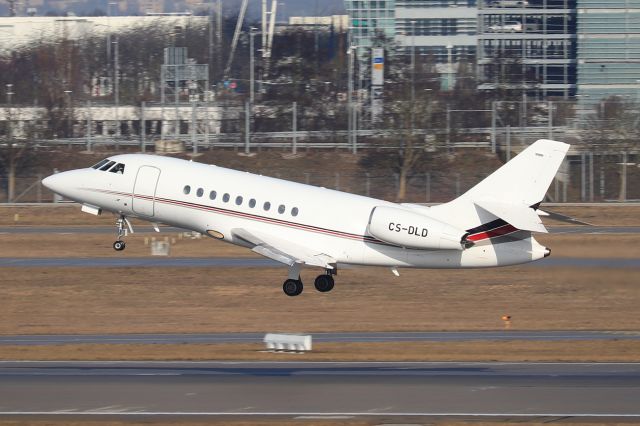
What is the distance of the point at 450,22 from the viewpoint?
470 ft

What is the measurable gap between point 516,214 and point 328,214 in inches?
251

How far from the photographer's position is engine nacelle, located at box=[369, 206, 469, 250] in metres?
35.3

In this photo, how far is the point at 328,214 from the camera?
36.6m

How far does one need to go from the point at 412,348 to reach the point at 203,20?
407 ft

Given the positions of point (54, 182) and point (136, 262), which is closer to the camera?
point (54, 182)

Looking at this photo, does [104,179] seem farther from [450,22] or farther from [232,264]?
[450,22]

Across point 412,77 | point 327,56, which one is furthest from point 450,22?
point 412,77

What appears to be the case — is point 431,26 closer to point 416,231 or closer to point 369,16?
point 369,16

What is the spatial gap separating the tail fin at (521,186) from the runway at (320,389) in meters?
5.49

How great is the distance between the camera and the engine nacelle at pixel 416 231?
116 feet

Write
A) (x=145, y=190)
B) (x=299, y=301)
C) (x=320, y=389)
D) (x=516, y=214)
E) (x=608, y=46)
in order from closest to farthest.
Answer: (x=320, y=389)
(x=516, y=214)
(x=145, y=190)
(x=299, y=301)
(x=608, y=46)

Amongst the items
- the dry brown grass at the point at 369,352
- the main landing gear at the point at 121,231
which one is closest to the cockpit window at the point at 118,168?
the main landing gear at the point at 121,231

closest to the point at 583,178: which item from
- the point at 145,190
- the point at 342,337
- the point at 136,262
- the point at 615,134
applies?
the point at 615,134

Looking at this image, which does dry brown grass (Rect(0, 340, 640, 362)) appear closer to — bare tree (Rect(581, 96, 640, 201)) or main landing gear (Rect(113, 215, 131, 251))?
main landing gear (Rect(113, 215, 131, 251))
